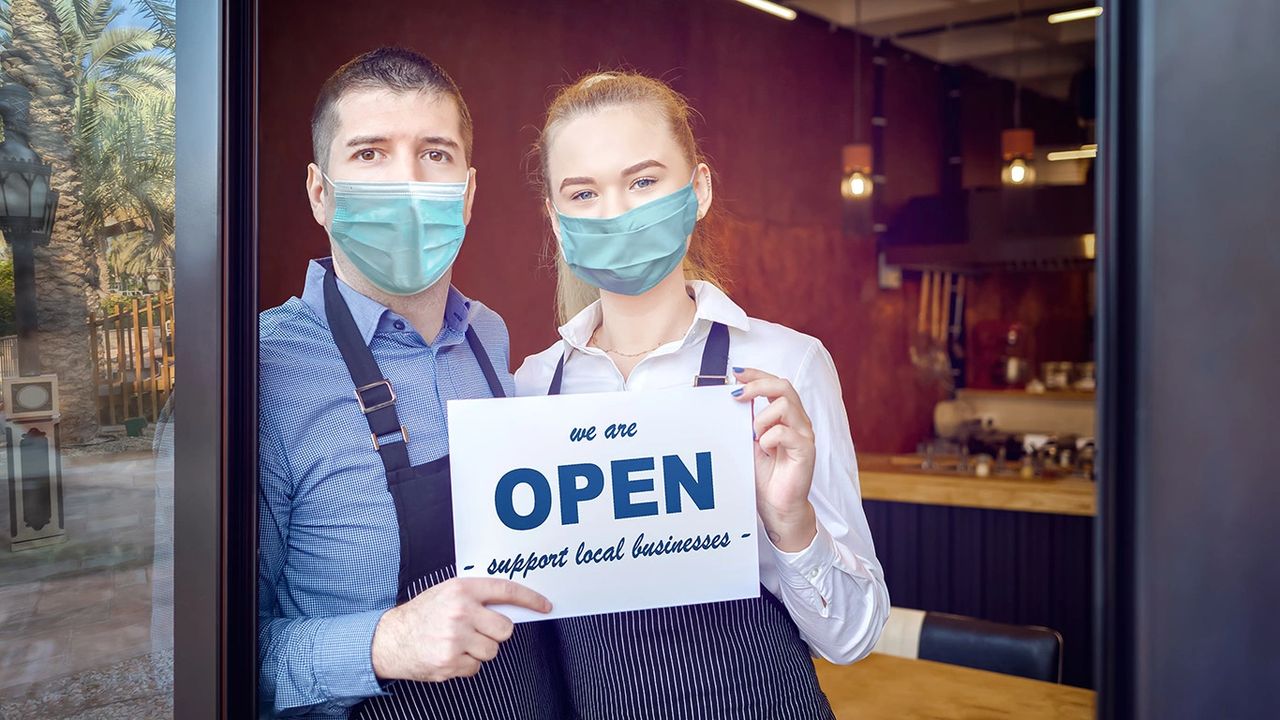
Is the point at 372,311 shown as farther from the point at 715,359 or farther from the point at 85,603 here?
the point at 85,603

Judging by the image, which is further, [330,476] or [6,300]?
[6,300]

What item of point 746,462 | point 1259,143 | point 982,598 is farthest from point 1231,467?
point 982,598

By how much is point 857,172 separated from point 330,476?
1.93m

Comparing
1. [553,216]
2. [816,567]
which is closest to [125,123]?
[553,216]

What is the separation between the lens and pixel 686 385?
1408mm

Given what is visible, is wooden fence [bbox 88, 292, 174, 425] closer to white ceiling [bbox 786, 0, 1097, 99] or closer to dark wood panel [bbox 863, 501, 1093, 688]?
white ceiling [bbox 786, 0, 1097, 99]

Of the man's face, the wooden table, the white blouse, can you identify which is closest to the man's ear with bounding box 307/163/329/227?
the man's face

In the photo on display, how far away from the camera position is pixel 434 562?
4.84ft

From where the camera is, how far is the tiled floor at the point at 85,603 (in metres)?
1.65

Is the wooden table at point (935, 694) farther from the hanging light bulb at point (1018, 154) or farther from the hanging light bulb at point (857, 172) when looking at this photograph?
the hanging light bulb at point (1018, 154)

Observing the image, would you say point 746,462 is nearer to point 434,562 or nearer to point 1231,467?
point 434,562

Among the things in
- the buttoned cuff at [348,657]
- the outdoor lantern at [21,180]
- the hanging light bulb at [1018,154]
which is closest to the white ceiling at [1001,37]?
the hanging light bulb at [1018,154]

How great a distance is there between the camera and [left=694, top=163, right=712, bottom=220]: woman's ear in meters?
1.43

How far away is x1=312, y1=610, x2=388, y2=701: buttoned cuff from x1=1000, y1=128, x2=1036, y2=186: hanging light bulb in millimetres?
4835
